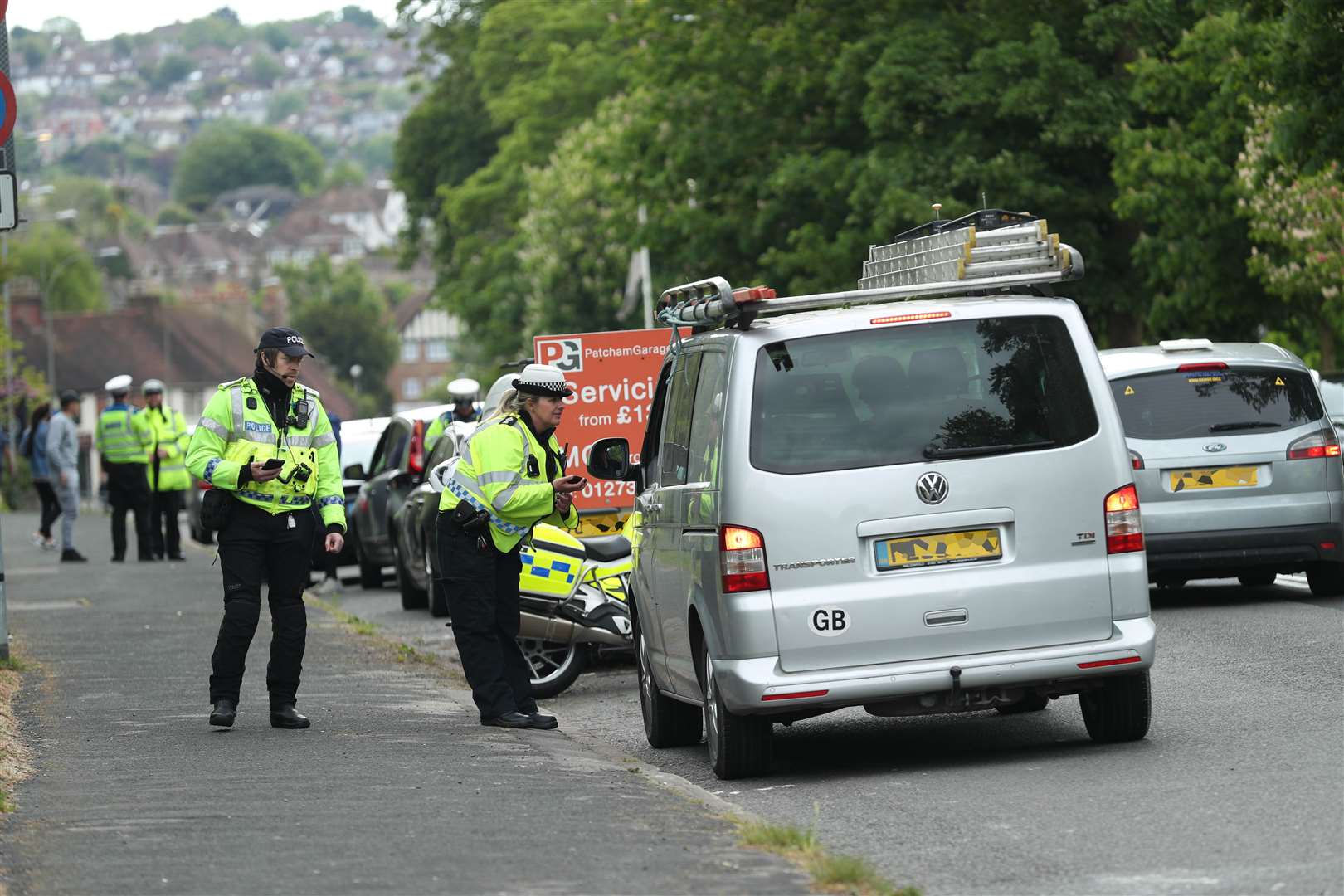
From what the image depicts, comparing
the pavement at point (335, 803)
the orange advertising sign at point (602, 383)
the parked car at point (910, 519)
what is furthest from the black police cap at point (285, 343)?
the orange advertising sign at point (602, 383)

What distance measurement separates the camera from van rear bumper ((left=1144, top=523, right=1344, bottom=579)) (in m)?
14.8

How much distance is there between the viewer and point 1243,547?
14773 mm

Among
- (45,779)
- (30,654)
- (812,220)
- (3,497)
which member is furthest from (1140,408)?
(3,497)

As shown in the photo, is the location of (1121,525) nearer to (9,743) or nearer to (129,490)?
(9,743)

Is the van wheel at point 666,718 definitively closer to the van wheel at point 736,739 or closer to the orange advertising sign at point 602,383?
the van wheel at point 736,739

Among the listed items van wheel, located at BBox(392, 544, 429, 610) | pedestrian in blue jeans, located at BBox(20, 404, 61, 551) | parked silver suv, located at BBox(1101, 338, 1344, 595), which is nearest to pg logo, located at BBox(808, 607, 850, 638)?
parked silver suv, located at BBox(1101, 338, 1344, 595)

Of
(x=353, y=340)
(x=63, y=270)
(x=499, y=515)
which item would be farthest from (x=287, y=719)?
(x=353, y=340)

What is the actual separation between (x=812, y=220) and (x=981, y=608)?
90.9 ft

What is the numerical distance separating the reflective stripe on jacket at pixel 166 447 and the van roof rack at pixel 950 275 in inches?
675

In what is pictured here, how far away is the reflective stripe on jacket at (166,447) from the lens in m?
27.0

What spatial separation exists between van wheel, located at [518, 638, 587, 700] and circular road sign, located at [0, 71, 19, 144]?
3.96m

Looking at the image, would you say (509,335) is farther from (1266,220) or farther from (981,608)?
(981,608)

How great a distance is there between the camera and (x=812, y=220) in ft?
119

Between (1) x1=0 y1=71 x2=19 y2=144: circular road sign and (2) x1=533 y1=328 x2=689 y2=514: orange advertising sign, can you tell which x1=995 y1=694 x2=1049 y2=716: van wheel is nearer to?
(1) x1=0 y1=71 x2=19 y2=144: circular road sign
